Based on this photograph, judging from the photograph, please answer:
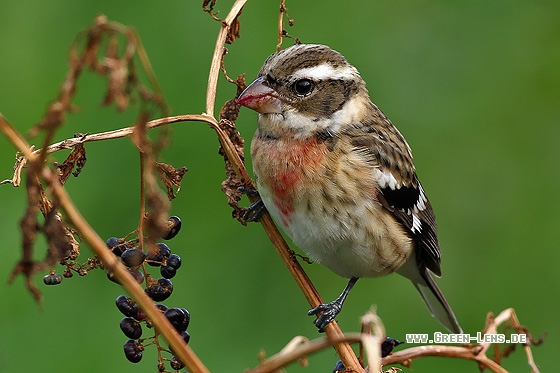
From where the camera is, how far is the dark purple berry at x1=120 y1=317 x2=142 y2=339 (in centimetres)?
198

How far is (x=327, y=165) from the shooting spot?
11.8 feet

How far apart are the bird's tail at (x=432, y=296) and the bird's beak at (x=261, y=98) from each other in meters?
1.27

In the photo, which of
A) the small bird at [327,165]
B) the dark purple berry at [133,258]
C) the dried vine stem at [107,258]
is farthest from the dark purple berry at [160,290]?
the small bird at [327,165]

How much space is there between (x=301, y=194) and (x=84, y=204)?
196 centimetres

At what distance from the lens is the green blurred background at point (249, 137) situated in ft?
15.9

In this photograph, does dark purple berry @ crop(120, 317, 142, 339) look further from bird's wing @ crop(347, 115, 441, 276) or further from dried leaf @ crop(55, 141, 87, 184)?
bird's wing @ crop(347, 115, 441, 276)

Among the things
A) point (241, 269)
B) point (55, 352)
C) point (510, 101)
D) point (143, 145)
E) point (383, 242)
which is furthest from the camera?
point (510, 101)

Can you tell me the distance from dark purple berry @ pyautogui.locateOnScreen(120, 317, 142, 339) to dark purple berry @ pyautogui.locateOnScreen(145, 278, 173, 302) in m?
0.07

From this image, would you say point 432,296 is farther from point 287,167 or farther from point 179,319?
point 179,319

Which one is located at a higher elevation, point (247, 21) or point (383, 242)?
point (247, 21)

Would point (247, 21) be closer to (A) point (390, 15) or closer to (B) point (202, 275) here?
(A) point (390, 15)

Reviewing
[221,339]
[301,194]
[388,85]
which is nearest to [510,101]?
[388,85]

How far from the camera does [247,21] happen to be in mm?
5969

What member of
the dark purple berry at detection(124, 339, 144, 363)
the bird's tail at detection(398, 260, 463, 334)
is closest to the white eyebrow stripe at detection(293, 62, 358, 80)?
the bird's tail at detection(398, 260, 463, 334)
